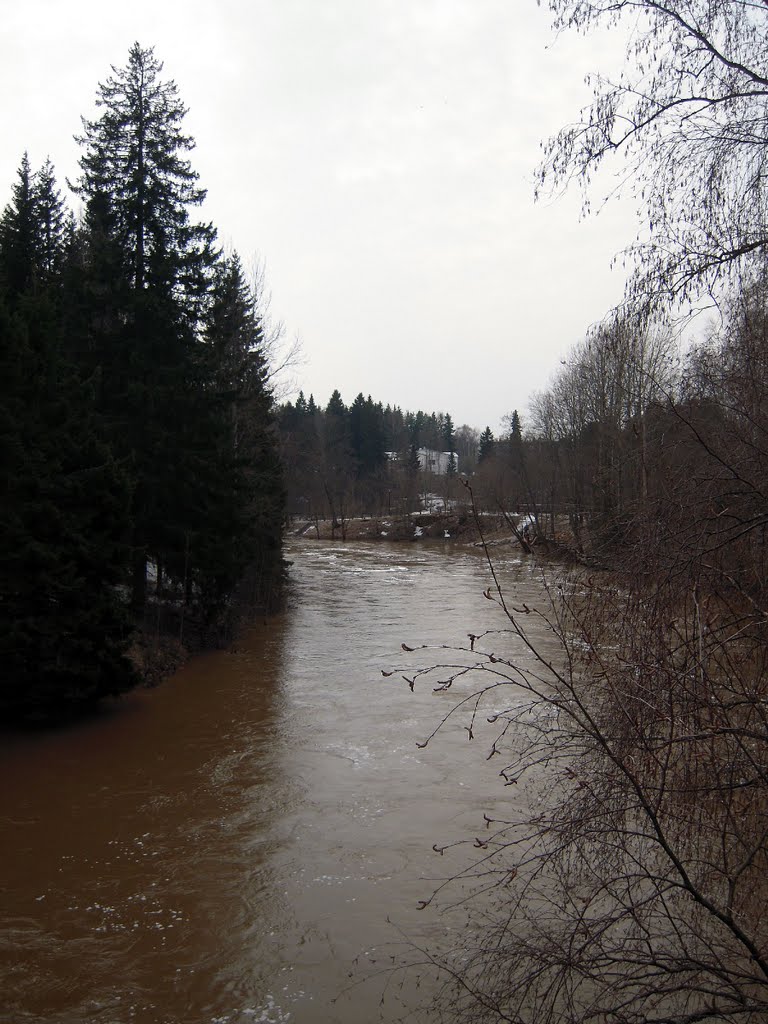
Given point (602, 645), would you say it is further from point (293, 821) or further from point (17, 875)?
point (17, 875)

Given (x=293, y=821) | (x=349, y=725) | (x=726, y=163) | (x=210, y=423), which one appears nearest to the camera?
(x=726, y=163)

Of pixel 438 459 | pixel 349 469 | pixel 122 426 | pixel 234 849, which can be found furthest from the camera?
pixel 438 459

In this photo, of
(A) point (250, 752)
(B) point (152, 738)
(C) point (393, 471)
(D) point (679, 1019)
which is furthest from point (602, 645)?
(C) point (393, 471)

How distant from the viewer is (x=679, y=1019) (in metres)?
3.15

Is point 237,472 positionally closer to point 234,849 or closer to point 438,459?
point 234,849

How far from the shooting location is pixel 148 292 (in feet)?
55.4

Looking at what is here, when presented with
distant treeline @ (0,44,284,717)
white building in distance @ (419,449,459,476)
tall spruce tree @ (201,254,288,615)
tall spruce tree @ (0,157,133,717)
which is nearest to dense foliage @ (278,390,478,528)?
white building in distance @ (419,449,459,476)

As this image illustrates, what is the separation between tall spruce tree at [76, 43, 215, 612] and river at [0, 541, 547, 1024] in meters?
4.41

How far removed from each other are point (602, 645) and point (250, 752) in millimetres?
7682

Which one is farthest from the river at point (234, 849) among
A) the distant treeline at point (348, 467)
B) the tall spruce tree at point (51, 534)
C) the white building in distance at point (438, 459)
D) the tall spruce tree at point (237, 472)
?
the white building in distance at point (438, 459)

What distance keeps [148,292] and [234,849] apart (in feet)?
42.9

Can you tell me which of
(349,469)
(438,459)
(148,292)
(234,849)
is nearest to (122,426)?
(148,292)

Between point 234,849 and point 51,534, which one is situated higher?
point 51,534

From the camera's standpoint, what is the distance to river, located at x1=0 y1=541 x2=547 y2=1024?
581 cm
